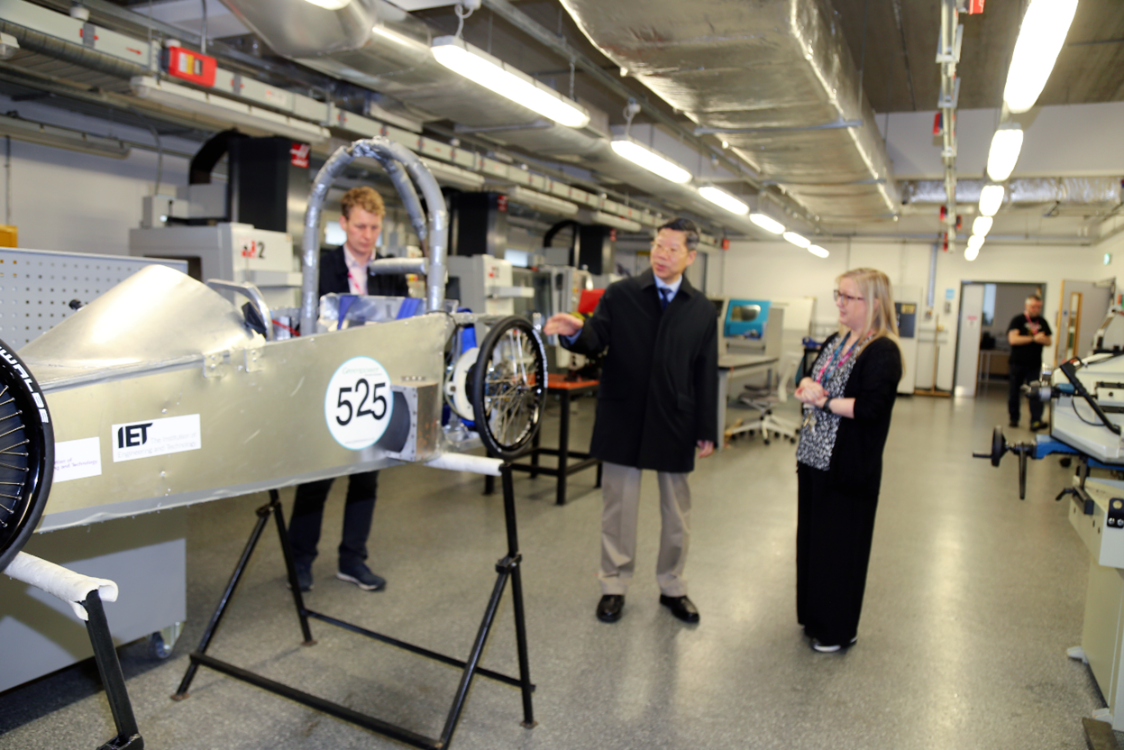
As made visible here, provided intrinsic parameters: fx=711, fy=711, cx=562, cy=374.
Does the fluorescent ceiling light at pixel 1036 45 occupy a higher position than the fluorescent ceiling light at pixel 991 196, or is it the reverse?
the fluorescent ceiling light at pixel 991 196

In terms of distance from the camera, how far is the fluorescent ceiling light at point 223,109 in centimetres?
391

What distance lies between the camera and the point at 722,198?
24.7ft

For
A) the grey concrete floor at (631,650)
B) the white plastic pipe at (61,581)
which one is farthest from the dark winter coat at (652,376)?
the white plastic pipe at (61,581)

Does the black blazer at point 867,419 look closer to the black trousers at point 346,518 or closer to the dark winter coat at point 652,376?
the dark winter coat at point 652,376

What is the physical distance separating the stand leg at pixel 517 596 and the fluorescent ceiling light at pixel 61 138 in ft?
17.9

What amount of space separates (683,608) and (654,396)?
2.96 feet

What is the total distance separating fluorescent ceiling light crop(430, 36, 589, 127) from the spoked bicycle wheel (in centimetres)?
203

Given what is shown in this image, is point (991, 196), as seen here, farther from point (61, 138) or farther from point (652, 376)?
point (61, 138)

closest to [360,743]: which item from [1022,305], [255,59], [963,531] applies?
[963,531]

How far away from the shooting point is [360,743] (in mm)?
2049

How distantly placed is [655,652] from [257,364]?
1906 mm

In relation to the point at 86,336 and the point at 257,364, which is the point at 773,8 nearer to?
the point at 257,364

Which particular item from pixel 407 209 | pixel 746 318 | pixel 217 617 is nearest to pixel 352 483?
pixel 217 617

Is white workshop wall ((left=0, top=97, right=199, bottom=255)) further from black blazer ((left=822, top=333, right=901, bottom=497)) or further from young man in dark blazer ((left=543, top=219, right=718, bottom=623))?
black blazer ((left=822, top=333, right=901, bottom=497))
